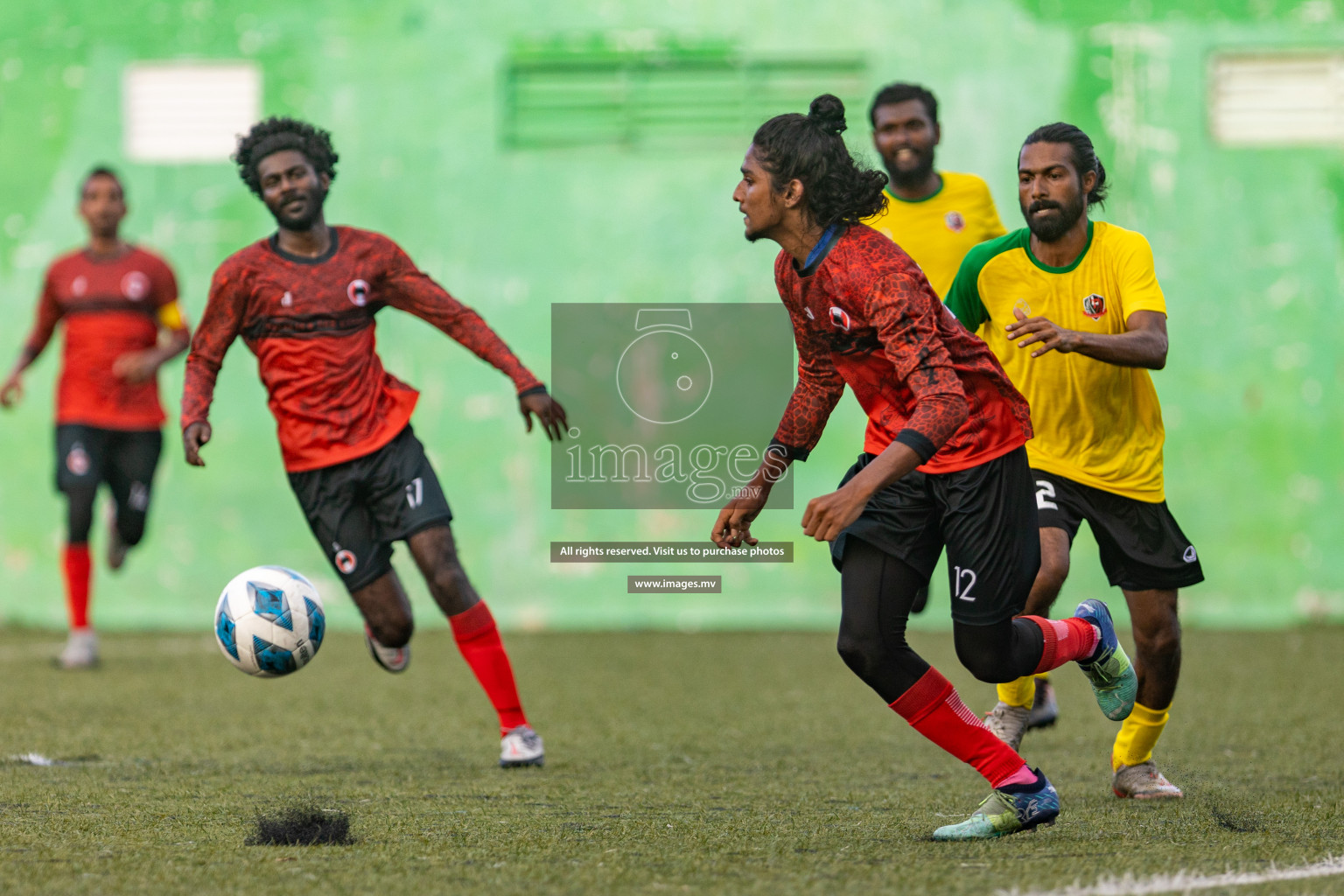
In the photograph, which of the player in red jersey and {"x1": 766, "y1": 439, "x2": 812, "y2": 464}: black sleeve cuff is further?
{"x1": 766, "y1": 439, "x2": 812, "y2": 464}: black sleeve cuff

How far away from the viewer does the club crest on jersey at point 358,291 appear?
5.26 metres

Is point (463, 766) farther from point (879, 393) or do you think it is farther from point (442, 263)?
point (442, 263)

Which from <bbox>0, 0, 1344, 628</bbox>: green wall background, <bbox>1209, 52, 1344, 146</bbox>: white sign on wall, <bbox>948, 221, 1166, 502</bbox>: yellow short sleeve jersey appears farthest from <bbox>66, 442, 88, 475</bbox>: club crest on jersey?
<bbox>1209, 52, 1344, 146</bbox>: white sign on wall

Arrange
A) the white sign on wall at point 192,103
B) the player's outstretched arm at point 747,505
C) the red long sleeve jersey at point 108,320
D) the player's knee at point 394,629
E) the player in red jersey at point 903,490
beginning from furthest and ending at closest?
the white sign on wall at point 192,103 → the red long sleeve jersey at point 108,320 → the player's knee at point 394,629 → the player's outstretched arm at point 747,505 → the player in red jersey at point 903,490

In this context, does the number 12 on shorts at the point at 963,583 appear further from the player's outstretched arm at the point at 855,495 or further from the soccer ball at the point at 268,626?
the soccer ball at the point at 268,626

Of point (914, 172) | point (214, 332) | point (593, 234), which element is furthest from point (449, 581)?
point (593, 234)

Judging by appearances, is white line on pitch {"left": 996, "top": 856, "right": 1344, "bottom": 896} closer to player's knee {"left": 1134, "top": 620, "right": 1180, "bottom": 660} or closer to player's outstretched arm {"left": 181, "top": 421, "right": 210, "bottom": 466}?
player's knee {"left": 1134, "top": 620, "right": 1180, "bottom": 660}

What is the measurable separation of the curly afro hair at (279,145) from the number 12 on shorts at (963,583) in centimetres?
288

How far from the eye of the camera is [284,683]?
761 cm

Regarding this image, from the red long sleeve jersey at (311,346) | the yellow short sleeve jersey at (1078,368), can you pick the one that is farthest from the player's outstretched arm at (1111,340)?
the red long sleeve jersey at (311,346)

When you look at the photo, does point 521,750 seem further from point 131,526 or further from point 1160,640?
point 131,526

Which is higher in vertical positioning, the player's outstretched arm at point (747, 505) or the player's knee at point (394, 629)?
the player's outstretched arm at point (747, 505)

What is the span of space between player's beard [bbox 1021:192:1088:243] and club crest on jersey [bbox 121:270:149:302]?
5652 mm

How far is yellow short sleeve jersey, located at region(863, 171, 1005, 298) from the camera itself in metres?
5.60
